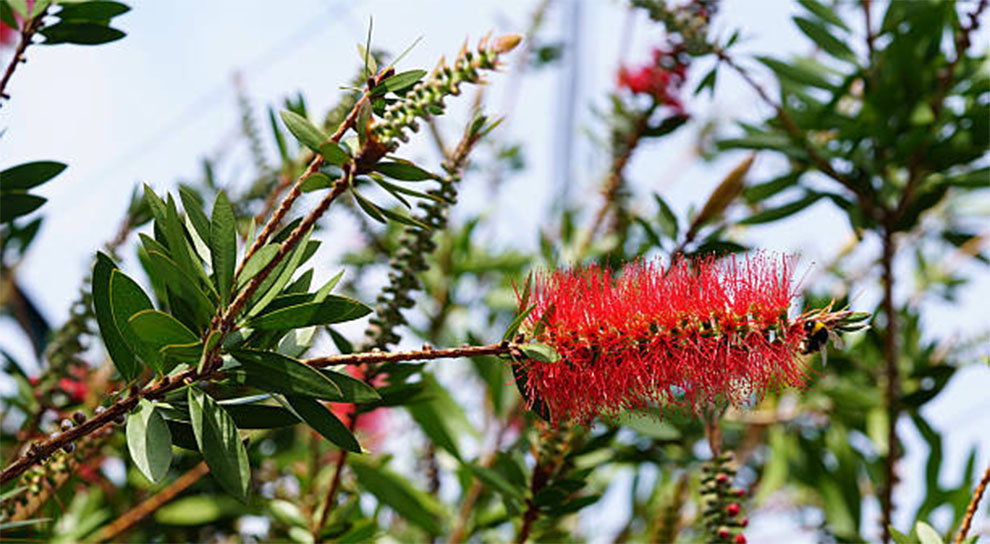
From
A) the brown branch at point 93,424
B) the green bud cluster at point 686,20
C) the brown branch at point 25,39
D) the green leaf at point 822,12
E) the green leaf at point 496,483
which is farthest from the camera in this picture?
the green leaf at point 822,12

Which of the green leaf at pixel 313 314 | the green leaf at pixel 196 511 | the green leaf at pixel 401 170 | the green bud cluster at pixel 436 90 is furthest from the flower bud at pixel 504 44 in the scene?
the green leaf at pixel 196 511

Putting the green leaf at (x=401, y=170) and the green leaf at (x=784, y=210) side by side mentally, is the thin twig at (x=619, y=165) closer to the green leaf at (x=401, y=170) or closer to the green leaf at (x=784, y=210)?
the green leaf at (x=784, y=210)

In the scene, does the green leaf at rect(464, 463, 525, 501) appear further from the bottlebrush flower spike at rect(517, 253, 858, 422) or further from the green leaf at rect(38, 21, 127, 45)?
the green leaf at rect(38, 21, 127, 45)

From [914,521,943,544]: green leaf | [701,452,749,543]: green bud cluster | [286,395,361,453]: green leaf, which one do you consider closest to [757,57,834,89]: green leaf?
[701,452,749,543]: green bud cluster

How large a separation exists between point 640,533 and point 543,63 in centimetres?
89

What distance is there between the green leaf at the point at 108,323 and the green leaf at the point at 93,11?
0.70 feet

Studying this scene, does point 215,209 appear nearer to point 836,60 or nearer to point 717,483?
point 717,483

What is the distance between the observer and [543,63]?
1.81m

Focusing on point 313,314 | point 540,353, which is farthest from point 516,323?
point 313,314

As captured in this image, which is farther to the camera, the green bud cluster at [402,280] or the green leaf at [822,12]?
the green leaf at [822,12]

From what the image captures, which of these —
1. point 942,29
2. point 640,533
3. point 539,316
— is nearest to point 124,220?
point 539,316

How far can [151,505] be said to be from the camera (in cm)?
112

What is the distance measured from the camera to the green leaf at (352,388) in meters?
0.59

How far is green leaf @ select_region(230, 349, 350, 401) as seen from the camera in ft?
1.85
